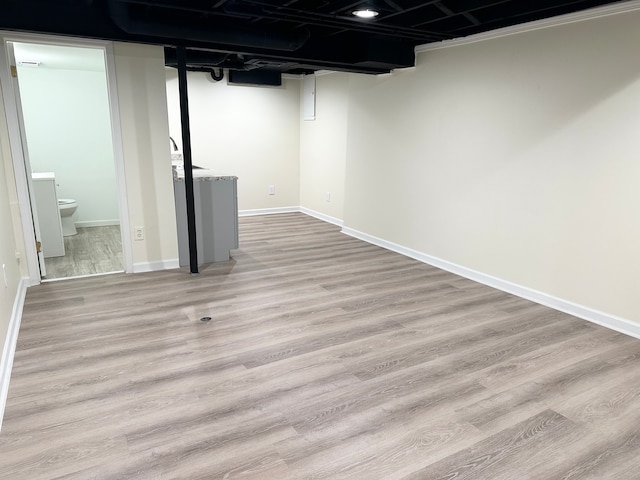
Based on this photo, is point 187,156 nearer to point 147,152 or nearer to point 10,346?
point 147,152

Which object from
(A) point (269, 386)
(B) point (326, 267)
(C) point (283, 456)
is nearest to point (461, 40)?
(B) point (326, 267)

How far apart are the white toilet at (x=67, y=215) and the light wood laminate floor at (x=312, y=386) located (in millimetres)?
2179

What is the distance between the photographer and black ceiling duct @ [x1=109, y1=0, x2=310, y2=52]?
3422 millimetres

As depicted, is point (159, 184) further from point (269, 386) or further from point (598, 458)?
point (598, 458)

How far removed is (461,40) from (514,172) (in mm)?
1418

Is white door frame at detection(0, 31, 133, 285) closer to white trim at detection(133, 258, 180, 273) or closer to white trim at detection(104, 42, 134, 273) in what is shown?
white trim at detection(104, 42, 134, 273)

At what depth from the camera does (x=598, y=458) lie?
1.97 meters

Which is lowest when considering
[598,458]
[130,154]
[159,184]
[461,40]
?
[598,458]

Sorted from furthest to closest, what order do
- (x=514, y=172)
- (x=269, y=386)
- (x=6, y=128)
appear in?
(x=514, y=172), (x=6, y=128), (x=269, y=386)

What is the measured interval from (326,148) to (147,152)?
11.1 ft

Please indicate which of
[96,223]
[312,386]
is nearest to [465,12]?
[312,386]

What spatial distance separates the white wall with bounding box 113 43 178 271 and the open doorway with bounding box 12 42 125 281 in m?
1.04

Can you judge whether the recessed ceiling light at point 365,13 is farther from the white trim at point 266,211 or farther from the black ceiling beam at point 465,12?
the white trim at point 266,211

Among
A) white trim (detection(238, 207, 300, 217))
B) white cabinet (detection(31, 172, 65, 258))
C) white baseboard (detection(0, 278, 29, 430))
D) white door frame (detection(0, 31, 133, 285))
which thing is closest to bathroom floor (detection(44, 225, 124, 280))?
white cabinet (detection(31, 172, 65, 258))
